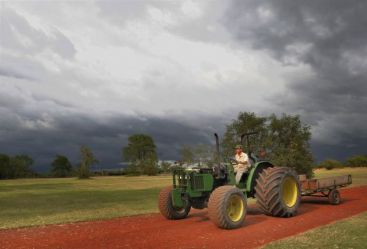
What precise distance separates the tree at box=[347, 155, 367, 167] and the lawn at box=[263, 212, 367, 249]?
84.7 m

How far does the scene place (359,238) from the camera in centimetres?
1007

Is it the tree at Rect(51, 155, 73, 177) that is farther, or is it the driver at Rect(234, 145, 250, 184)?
the tree at Rect(51, 155, 73, 177)

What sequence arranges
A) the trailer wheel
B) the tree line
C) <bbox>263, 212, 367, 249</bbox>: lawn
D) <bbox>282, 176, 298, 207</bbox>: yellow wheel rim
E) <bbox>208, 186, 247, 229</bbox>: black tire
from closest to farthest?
<bbox>263, 212, 367, 249</bbox>: lawn → <bbox>208, 186, 247, 229</bbox>: black tire → <bbox>282, 176, 298, 207</bbox>: yellow wheel rim → the trailer wheel → the tree line

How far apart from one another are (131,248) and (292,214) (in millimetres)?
6474

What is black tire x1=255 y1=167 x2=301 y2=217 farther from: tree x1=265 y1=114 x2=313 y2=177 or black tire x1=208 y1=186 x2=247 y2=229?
tree x1=265 y1=114 x2=313 y2=177

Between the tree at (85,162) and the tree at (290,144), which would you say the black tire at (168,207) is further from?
the tree at (85,162)

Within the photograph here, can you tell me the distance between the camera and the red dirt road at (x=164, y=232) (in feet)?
33.7

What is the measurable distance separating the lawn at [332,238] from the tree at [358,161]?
84679 mm

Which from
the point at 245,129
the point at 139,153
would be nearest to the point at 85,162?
the point at 139,153

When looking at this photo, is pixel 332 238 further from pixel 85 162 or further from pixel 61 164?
pixel 61 164

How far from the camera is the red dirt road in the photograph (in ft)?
33.7

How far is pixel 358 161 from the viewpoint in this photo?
298ft

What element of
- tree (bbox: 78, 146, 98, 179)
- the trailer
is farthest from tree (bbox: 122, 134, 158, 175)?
the trailer

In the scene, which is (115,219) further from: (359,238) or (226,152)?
(226,152)
